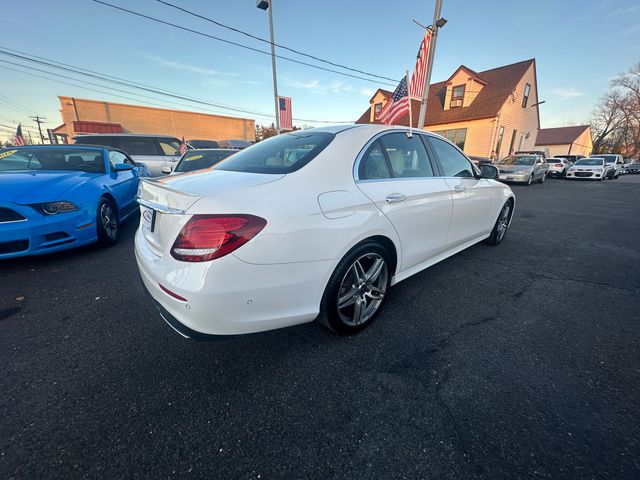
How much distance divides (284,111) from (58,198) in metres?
11.2

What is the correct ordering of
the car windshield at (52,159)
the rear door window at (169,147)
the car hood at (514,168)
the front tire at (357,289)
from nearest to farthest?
the front tire at (357,289) < the car windshield at (52,159) < the rear door window at (169,147) < the car hood at (514,168)

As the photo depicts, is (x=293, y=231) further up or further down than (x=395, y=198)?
further down

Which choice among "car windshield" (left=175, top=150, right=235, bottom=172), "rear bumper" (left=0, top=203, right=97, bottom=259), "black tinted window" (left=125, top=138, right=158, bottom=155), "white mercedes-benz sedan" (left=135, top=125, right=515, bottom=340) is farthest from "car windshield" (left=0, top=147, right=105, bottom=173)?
"black tinted window" (left=125, top=138, right=158, bottom=155)

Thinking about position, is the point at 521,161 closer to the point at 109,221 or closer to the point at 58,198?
the point at 109,221

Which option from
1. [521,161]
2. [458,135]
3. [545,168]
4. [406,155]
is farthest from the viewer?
[458,135]

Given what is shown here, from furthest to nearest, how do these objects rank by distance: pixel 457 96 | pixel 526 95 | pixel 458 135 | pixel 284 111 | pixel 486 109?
pixel 526 95 < pixel 457 96 < pixel 458 135 < pixel 486 109 < pixel 284 111

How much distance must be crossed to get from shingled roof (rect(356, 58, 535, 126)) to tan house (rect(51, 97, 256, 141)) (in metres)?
25.8

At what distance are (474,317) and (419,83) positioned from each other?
723 cm

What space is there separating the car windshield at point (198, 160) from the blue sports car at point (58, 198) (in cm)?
133

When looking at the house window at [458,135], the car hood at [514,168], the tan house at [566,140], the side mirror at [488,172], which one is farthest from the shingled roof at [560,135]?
the side mirror at [488,172]

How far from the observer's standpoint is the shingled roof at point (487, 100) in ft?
67.0

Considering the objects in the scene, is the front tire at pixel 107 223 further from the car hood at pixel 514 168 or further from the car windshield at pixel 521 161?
the car windshield at pixel 521 161

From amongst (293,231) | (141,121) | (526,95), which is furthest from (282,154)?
(141,121)

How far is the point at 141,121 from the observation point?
32938mm
